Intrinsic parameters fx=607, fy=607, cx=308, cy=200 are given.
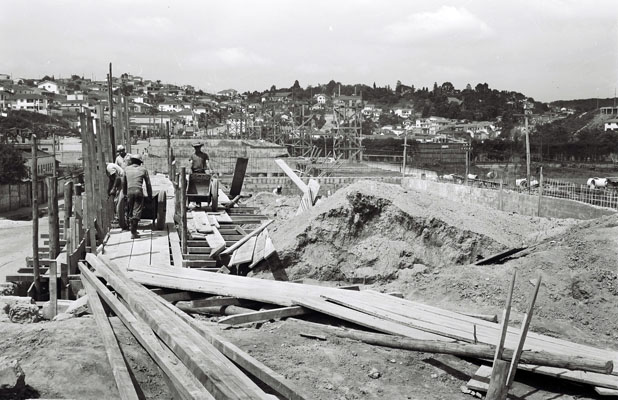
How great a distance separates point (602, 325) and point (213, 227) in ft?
24.5

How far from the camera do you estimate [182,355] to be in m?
4.56

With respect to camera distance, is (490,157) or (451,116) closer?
(490,157)

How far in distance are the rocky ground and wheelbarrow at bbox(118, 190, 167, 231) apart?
2.23 metres

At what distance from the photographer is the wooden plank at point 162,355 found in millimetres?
4055

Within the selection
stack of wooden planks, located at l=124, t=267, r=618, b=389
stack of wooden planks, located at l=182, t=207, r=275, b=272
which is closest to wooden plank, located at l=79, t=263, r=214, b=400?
stack of wooden planks, located at l=124, t=267, r=618, b=389

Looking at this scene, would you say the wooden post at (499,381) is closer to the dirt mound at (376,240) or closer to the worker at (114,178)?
the dirt mound at (376,240)

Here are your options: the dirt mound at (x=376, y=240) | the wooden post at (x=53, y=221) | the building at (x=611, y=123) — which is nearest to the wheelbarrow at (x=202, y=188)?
the dirt mound at (x=376, y=240)

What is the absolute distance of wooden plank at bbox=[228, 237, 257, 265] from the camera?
32.2 feet

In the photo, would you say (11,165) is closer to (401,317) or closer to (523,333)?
(401,317)

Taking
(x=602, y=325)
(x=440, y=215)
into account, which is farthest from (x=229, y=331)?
(x=440, y=215)

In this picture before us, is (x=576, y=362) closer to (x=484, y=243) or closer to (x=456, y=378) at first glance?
(x=456, y=378)

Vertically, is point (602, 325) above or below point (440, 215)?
below

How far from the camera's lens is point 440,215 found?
1074 centimetres

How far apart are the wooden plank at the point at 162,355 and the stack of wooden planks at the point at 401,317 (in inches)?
47.5
